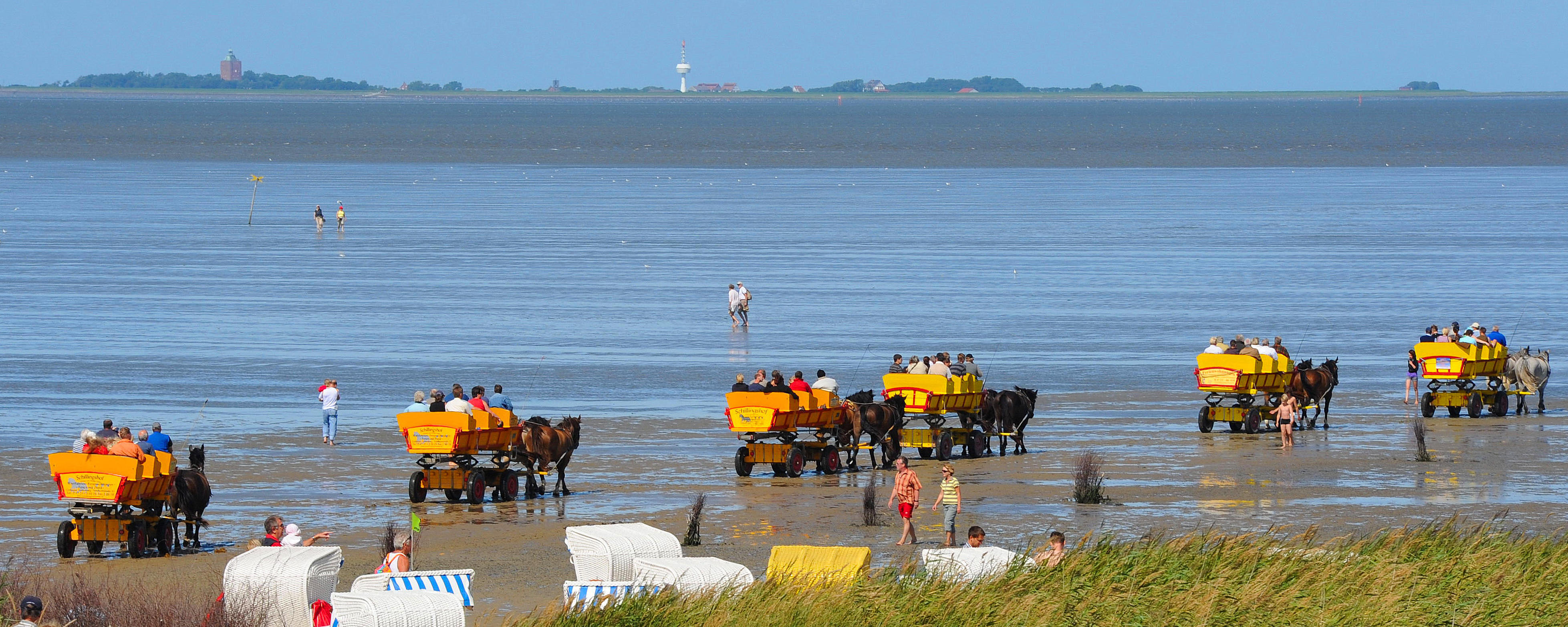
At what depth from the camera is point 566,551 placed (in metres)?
20.8

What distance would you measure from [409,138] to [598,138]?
17844 millimetres

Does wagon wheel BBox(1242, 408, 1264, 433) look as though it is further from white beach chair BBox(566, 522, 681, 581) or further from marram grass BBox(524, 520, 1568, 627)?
white beach chair BBox(566, 522, 681, 581)

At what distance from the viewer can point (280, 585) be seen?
51.7 feet

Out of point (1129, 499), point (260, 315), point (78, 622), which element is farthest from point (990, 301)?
point (78, 622)

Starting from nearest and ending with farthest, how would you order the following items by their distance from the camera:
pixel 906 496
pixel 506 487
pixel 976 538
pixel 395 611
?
pixel 395 611
pixel 976 538
pixel 906 496
pixel 506 487

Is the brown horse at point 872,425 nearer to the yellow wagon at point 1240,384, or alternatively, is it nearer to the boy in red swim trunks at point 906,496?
the boy in red swim trunks at point 906,496

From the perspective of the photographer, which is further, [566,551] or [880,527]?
[880,527]

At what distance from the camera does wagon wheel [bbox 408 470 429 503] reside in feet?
77.5

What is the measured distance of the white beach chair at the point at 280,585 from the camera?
51.2ft

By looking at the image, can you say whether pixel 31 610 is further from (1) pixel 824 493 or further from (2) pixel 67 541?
(1) pixel 824 493

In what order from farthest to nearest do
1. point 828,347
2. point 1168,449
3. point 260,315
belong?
point 260,315 < point 828,347 < point 1168,449

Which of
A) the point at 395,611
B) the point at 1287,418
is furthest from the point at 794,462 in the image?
the point at 395,611

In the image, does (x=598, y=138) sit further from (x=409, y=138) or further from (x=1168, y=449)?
(x=1168, y=449)

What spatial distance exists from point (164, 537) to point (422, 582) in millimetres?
5407
